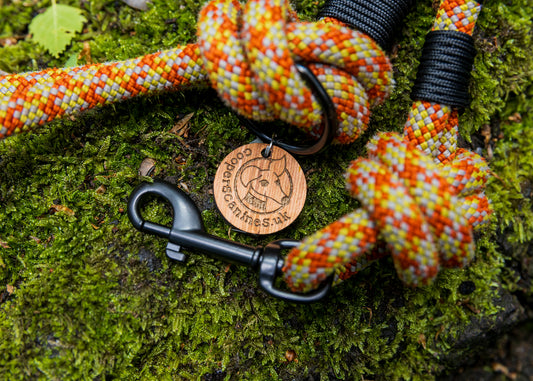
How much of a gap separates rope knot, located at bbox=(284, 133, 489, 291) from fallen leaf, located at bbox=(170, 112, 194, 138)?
2.35 feet

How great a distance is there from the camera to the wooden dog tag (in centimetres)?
144

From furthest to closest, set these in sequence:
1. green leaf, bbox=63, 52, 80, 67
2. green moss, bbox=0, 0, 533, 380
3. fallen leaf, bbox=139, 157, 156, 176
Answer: green leaf, bbox=63, 52, 80, 67 → fallen leaf, bbox=139, 157, 156, 176 → green moss, bbox=0, 0, 533, 380

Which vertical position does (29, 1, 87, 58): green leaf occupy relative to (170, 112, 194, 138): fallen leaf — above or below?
above

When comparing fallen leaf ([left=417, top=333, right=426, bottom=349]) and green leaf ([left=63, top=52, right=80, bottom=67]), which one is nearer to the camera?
fallen leaf ([left=417, top=333, right=426, bottom=349])

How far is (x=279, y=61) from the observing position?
45.3 inches

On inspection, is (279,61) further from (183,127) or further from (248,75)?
(183,127)

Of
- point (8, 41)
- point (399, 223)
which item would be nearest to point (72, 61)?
point (8, 41)

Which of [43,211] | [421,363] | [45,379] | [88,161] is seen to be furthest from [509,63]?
[45,379]

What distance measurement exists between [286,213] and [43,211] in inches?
37.8

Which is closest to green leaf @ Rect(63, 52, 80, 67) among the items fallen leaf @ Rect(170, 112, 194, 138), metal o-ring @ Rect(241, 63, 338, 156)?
fallen leaf @ Rect(170, 112, 194, 138)

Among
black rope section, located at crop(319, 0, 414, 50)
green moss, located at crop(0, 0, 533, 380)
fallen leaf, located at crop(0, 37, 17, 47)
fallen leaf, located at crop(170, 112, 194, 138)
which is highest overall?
black rope section, located at crop(319, 0, 414, 50)

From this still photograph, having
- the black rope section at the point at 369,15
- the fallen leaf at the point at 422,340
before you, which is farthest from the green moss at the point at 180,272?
the black rope section at the point at 369,15

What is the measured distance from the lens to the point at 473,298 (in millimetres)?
1623

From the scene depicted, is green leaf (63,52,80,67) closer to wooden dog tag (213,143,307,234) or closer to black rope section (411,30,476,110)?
wooden dog tag (213,143,307,234)
